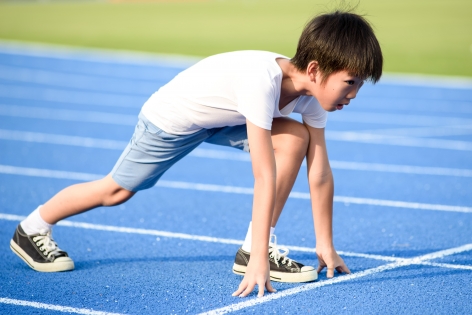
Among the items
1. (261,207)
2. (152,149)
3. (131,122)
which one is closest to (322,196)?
(261,207)

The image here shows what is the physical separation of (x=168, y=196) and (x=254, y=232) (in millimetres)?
3073

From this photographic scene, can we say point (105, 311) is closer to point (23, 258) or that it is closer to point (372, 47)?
point (23, 258)

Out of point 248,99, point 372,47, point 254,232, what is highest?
point 372,47

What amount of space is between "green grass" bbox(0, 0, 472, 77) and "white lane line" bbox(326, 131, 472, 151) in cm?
651

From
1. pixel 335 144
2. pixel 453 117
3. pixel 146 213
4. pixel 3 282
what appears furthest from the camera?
pixel 453 117

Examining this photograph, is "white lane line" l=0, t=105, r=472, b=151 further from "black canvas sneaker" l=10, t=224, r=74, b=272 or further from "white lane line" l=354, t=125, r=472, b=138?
"black canvas sneaker" l=10, t=224, r=74, b=272

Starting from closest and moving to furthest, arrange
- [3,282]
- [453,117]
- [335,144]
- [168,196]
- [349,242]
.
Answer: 1. [3,282]
2. [349,242]
3. [168,196]
4. [335,144]
5. [453,117]

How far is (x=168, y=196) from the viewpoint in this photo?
6.89 metres

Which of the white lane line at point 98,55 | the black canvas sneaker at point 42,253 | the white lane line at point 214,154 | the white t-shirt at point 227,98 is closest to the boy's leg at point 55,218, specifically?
the black canvas sneaker at point 42,253

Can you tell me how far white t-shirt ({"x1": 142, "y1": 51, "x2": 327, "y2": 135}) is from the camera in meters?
3.83

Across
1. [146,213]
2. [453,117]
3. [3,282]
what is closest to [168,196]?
[146,213]

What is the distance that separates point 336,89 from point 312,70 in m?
0.17

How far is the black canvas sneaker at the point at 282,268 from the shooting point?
4.32 m

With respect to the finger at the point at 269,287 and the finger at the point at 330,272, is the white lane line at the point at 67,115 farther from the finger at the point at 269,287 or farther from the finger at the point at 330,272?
the finger at the point at 269,287
